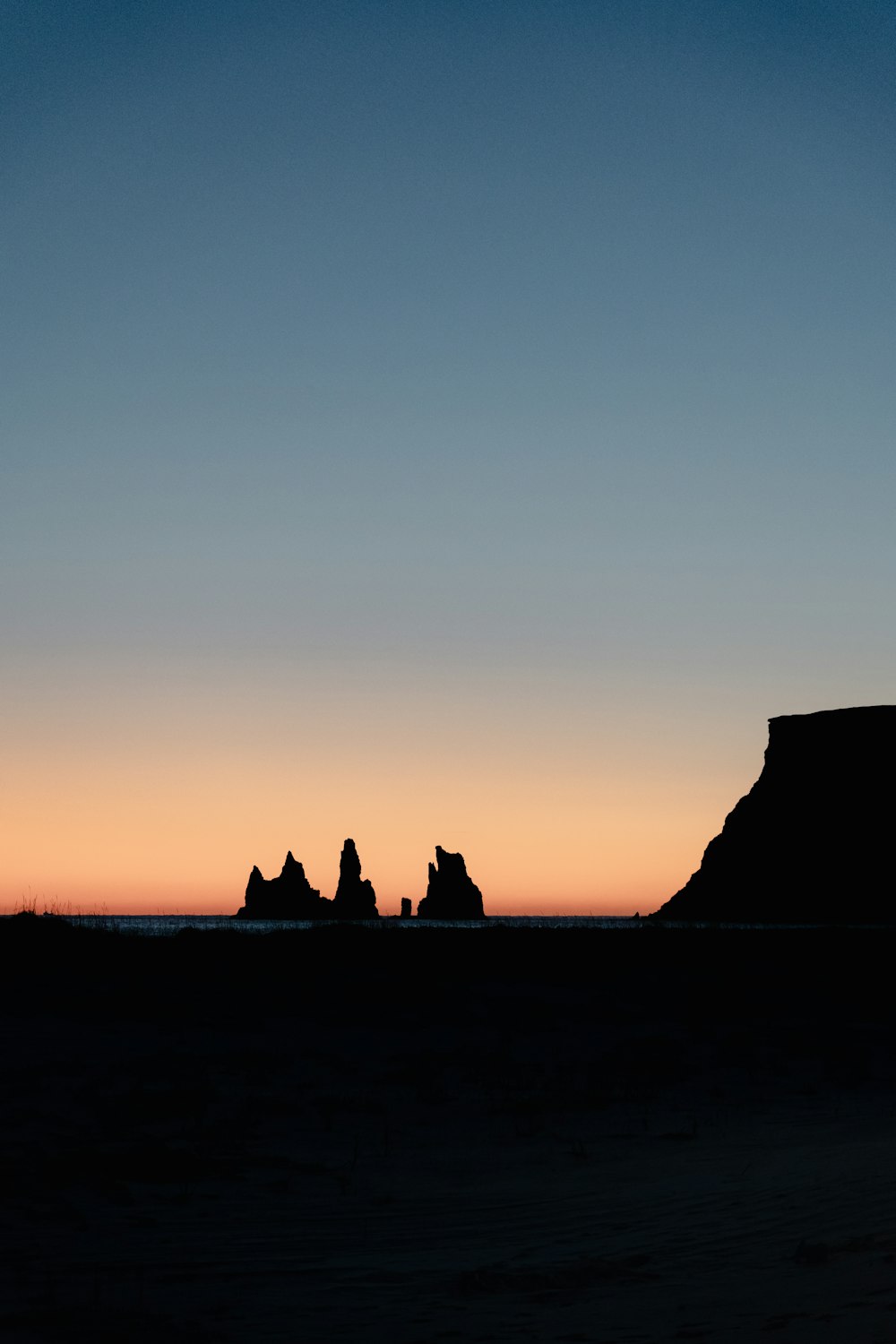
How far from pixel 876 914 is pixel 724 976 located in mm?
87542

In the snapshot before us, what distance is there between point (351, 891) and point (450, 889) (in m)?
13.0

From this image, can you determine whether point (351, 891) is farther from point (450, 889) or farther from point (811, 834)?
point (811, 834)

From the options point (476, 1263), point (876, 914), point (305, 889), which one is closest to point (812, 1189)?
point (476, 1263)

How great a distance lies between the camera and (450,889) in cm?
12269

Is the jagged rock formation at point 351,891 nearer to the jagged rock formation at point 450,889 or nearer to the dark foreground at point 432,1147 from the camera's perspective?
the jagged rock formation at point 450,889

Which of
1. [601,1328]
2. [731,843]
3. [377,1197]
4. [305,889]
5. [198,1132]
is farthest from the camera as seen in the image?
[305,889]

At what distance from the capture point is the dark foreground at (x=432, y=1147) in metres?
5.41

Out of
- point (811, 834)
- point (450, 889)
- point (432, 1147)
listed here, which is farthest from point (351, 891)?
point (432, 1147)

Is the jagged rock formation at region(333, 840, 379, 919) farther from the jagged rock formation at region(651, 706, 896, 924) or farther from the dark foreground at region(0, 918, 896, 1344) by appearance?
the dark foreground at region(0, 918, 896, 1344)

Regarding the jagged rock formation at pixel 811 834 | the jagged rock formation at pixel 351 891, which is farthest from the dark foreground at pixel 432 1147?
the jagged rock formation at pixel 351 891

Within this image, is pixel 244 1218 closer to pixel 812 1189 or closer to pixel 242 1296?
pixel 242 1296

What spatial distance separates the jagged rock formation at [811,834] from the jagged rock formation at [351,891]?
31797mm

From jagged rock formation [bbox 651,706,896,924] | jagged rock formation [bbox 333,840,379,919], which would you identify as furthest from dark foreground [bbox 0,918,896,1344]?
jagged rock formation [bbox 333,840,379,919]

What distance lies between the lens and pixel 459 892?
124m
